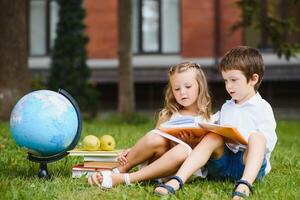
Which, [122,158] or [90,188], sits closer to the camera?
[90,188]

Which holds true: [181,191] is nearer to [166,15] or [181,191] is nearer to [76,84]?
[76,84]

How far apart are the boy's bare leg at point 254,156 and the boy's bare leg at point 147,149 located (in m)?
0.66

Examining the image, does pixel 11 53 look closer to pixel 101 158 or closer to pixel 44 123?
pixel 101 158

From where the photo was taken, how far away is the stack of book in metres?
5.33

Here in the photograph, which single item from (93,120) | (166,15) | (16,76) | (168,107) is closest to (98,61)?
Answer: (166,15)

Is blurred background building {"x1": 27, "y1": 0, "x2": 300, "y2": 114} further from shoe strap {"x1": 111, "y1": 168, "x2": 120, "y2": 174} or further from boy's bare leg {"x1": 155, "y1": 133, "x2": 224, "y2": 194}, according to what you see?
boy's bare leg {"x1": 155, "y1": 133, "x2": 224, "y2": 194}

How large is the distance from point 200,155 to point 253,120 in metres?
0.52

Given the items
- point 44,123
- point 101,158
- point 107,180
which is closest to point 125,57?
point 101,158

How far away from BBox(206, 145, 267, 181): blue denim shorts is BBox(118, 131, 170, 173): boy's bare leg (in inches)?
16.2

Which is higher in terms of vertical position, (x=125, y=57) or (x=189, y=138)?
(x=125, y=57)

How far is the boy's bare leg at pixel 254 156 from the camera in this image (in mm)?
4625

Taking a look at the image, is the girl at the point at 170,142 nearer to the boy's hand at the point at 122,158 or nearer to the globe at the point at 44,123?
the boy's hand at the point at 122,158

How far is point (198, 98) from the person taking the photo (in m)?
5.22

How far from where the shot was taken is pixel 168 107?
528 centimetres
